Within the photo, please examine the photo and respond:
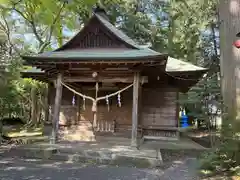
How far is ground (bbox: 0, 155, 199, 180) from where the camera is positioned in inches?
211

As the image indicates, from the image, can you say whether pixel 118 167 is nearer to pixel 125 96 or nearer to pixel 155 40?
pixel 125 96

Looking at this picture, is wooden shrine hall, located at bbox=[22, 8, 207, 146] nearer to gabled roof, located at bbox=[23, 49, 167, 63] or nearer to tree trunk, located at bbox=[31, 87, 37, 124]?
gabled roof, located at bbox=[23, 49, 167, 63]

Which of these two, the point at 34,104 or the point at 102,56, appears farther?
the point at 34,104

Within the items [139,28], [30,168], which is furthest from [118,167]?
[139,28]

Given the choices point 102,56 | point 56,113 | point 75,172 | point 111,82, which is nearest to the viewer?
point 75,172

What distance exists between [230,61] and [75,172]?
169 inches

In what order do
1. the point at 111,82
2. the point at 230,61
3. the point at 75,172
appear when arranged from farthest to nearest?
the point at 111,82 → the point at 75,172 → the point at 230,61

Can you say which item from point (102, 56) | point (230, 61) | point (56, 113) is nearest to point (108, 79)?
point (102, 56)

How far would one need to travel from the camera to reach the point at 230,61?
17.4 ft

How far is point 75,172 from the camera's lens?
19.1ft

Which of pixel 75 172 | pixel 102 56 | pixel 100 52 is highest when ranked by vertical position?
pixel 100 52

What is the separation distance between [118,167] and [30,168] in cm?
223

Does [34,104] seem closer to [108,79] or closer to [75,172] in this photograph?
[108,79]

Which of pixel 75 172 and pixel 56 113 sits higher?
pixel 56 113
